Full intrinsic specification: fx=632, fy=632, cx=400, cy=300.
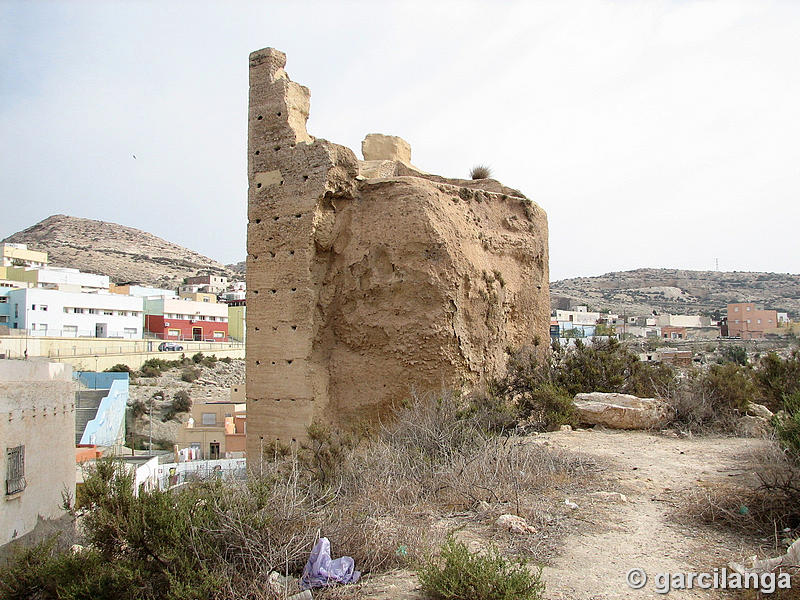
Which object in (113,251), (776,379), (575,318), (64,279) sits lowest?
(776,379)

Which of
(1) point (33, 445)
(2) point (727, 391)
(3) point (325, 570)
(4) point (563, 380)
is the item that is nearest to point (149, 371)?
(1) point (33, 445)

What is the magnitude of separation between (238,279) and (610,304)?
5186 centimetres

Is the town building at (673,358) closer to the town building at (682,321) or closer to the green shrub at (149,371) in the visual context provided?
the green shrub at (149,371)

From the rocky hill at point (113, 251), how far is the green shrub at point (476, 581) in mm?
77049

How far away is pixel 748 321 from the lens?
50562 millimetres

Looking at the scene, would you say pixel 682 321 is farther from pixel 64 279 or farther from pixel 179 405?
pixel 64 279

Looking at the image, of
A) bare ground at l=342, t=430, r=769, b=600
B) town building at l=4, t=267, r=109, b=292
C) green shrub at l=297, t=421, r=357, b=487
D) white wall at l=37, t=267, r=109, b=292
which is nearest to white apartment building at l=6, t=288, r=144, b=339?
town building at l=4, t=267, r=109, b=292

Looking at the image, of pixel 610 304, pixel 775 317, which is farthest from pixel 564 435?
pixel 610 304

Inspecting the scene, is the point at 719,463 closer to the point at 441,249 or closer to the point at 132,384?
the point at 441,249

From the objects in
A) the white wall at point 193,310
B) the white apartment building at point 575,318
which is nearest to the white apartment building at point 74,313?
the white wall at point 193,310

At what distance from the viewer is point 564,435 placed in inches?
329

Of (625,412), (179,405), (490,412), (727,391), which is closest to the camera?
(490,412)

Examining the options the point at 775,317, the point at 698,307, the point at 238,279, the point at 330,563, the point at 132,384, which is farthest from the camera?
the point at 238,279

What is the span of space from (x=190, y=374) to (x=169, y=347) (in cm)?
512
